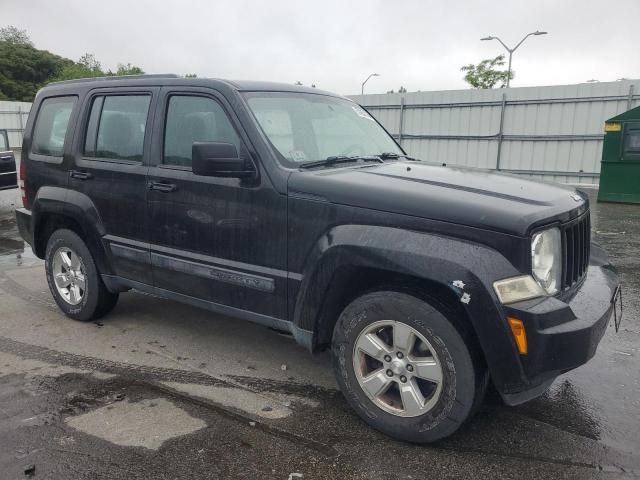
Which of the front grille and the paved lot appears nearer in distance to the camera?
the paved lot

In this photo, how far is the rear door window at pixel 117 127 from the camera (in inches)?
156

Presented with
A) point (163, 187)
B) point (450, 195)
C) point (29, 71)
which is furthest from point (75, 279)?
point (29, 71)

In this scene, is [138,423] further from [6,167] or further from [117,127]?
[6,167]

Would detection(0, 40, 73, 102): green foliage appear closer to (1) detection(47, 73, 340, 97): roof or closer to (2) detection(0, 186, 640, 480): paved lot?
(1) detection(47, 73, 340, 97): roof

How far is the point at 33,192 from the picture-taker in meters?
4.77

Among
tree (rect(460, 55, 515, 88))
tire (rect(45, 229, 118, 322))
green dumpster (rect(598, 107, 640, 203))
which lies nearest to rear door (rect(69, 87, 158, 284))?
tire (rect(45, 229, 118, 322))

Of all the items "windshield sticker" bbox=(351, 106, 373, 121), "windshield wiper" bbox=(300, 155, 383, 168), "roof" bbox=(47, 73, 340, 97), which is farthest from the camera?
"windshield sticker" bbox=(351, 106, 373, 121)

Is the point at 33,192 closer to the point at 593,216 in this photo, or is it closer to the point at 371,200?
the point at 371,200

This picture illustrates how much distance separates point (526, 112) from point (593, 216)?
5.43 metres

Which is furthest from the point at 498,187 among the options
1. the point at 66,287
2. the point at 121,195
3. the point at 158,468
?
the point at 66,287

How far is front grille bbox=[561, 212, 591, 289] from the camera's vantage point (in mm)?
2799

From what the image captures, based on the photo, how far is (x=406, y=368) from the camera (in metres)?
2.83

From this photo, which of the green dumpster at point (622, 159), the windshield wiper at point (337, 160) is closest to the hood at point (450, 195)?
the windshield wiper at point (337, 160)

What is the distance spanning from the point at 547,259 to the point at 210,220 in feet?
6.65
